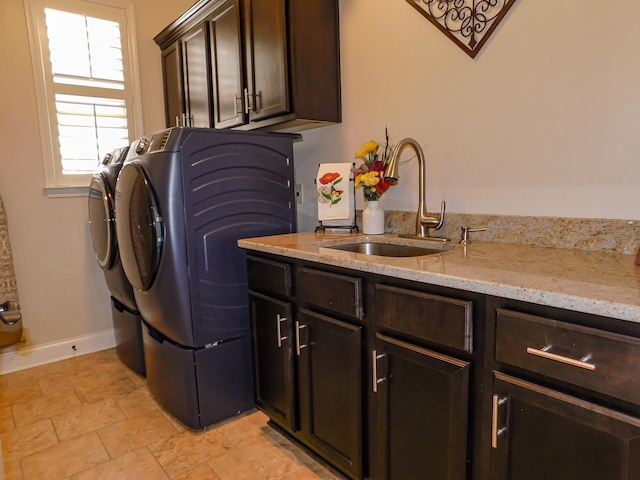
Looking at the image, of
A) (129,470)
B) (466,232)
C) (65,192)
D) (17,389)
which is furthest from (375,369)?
(65,192)

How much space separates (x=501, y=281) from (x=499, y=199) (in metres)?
0.75

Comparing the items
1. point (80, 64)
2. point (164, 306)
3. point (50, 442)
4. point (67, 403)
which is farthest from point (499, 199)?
point (80, 64)

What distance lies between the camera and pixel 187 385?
198 centimetres

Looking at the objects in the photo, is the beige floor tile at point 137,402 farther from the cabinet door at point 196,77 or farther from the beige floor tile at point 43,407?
the cabinet door at point 196,77

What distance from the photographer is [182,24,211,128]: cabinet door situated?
2.60 m

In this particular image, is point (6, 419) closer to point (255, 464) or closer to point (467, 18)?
point (255, 464)

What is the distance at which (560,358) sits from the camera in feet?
2.85

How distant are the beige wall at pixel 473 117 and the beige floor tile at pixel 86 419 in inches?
36.3

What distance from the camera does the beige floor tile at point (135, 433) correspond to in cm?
190

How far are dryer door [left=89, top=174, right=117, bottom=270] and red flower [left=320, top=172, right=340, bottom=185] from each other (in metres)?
1.27

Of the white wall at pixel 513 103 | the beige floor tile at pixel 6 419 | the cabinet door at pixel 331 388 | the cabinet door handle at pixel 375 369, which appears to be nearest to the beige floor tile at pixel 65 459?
the beige floor tile at pixel 6 419

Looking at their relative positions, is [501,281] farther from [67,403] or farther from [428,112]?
[67,403]

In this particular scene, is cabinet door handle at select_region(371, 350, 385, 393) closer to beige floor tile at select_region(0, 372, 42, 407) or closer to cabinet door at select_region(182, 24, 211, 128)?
cabinet door at select_region(182, 24, 211, 128)

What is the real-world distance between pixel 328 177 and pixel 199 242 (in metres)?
0.68
